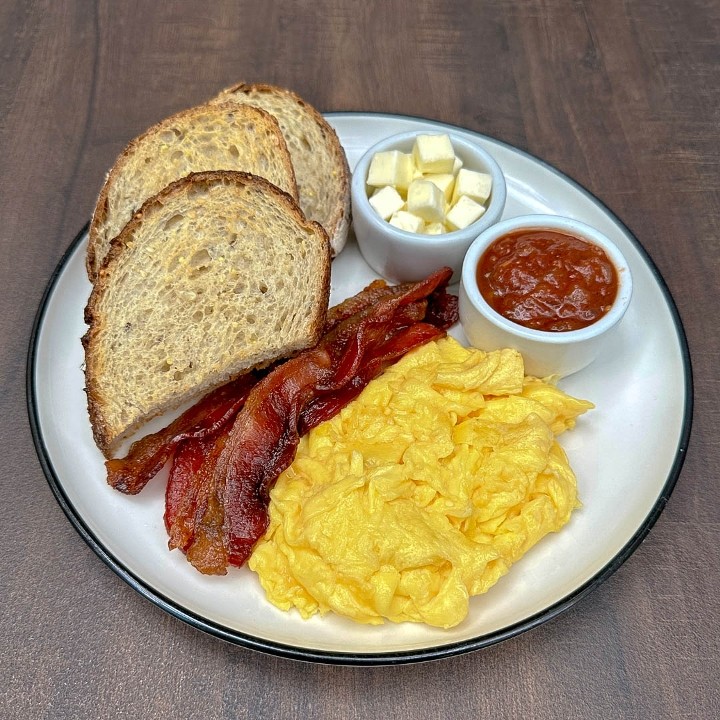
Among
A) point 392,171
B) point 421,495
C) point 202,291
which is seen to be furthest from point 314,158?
point 421,495

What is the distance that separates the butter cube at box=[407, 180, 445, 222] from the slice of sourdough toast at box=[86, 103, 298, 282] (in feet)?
1.52

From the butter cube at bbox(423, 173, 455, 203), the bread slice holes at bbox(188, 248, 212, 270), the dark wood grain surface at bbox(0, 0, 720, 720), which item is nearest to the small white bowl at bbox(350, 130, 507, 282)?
the butter cube at bbox(423, 173, 455, 203)

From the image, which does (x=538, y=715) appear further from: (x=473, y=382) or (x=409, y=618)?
(x=473, y=382)

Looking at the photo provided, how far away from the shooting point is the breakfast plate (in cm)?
197

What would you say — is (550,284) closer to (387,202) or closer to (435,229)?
(435,229)

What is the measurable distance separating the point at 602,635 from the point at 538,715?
1.10 feet

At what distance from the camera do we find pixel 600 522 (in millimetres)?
2225

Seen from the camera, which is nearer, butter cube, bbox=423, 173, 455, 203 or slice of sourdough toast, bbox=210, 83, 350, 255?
butter cube, bbox=423, 173, 455, 203

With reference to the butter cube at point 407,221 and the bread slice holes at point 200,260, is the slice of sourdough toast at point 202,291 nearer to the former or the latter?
the bread slice holes at point 200,260

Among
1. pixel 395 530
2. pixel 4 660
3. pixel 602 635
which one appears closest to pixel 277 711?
pixel 395 530

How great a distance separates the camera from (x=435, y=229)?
8.45ft

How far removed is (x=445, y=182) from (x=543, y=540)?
4.47 feet

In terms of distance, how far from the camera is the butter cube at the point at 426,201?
2.49 metres

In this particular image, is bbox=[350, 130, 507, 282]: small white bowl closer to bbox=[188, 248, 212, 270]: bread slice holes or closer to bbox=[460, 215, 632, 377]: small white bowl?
bbox=[460, 215, 632, 377]: small white bowl
